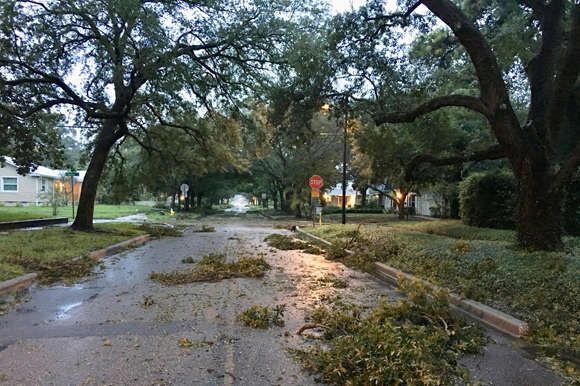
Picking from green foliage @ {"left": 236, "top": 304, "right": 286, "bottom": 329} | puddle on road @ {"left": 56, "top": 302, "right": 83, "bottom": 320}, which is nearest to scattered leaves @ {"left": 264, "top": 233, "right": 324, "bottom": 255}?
green foliage @ {"left": 236, "top": 304, "right": 286, "bottom": 329}

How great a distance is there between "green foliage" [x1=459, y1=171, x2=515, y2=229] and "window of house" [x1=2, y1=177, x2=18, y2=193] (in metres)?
44.5

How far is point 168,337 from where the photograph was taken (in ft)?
17.5

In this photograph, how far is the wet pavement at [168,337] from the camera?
4.24m

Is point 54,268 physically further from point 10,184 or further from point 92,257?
point 10,184

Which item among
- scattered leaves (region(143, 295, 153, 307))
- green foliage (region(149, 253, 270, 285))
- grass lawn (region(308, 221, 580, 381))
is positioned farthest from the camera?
green foliage (region(149, 253, 270, 285))

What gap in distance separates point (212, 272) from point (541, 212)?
24.5 ft

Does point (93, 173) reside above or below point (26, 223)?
above

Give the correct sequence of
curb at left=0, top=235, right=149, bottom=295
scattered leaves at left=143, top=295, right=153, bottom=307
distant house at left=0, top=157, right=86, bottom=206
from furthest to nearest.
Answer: distant house at left=0, top=157, right=86, bottom=206 → curb at left=0, top=235, right=149, bottom=295 → scattered leaves at left=143, top=295, right=153, bottom=307

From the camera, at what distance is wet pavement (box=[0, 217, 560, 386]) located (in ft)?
13.9

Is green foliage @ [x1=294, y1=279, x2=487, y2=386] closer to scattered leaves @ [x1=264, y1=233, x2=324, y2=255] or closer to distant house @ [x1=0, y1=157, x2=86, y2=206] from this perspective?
scattered leaves @ [x1=264, y1=233, x2=324, y2=255]

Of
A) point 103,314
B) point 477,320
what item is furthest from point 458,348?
point 103,314

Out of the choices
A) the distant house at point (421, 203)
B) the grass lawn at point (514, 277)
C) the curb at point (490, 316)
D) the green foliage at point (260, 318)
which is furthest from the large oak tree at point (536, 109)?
the distant house at point (421, 203)

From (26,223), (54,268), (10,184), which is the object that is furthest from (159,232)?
(10,184)

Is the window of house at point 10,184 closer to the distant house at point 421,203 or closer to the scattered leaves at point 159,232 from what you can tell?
the scattered leaves at point 159,232
